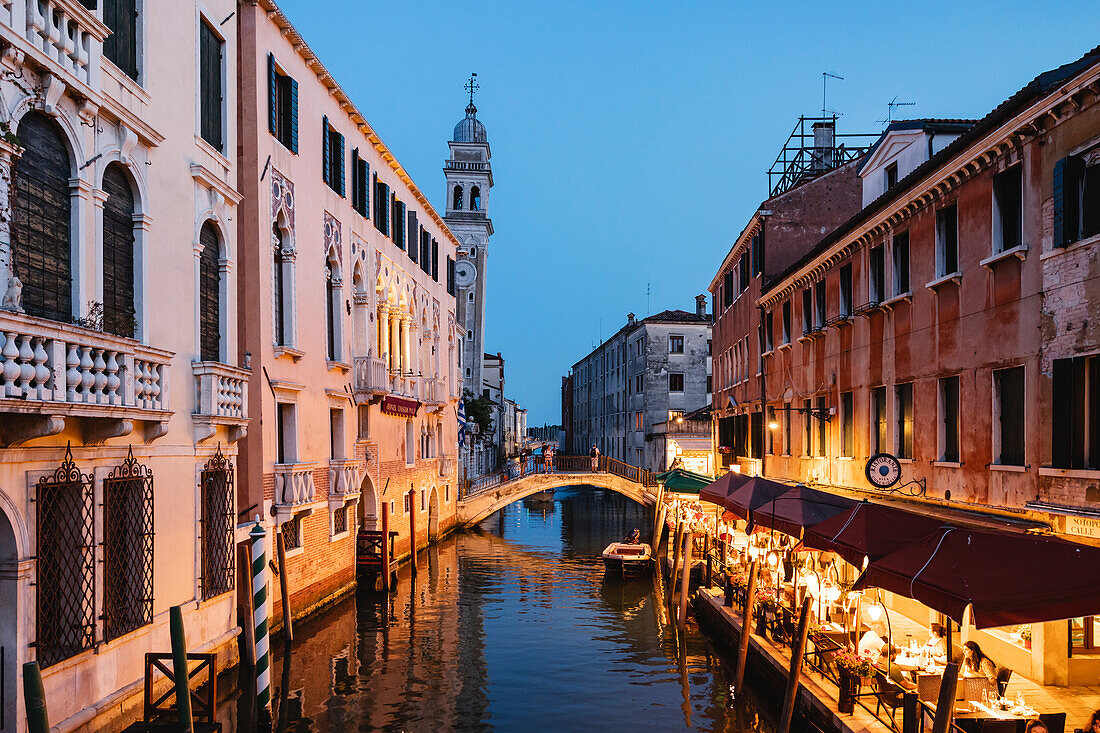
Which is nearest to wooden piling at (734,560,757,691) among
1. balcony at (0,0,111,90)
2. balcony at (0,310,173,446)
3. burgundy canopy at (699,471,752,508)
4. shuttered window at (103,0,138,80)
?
burgundy canopy at (699,471,752,508)

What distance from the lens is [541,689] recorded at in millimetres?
14469

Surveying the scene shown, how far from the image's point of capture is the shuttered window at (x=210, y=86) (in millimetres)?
13086

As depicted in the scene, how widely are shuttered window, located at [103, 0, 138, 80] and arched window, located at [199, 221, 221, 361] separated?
2747 mm

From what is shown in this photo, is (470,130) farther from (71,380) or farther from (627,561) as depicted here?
(71,380)

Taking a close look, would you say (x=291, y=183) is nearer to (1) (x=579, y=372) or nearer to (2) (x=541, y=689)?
(2) (x=541, y=689)

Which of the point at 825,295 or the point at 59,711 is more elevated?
the point at 825,295

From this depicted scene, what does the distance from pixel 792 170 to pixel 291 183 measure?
1702 cm

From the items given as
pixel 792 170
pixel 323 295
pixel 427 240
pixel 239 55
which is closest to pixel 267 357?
pixel 323 295

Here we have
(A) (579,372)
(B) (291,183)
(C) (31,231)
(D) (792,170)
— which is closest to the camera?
(C) (31,231)

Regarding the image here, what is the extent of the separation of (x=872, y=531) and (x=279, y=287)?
1238cm

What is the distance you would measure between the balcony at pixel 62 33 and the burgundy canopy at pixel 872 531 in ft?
32.2

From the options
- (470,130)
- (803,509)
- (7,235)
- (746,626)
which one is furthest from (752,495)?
(470,130)

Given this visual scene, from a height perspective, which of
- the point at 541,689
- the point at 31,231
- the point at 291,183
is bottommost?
the point at 541,689

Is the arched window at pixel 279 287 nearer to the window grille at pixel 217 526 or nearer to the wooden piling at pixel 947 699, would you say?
the window grille at pixel 217 526
